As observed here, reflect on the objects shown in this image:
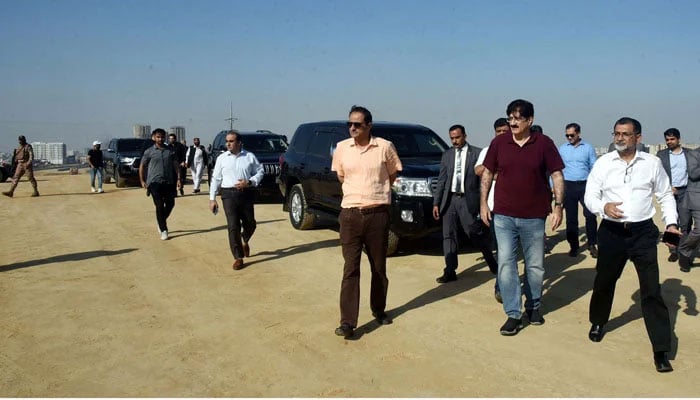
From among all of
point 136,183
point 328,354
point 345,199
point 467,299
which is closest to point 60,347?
point 328,354

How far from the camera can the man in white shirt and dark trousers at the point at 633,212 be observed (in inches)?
183

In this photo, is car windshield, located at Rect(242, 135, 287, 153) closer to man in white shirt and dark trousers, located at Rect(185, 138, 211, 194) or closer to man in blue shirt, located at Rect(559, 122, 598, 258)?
man in white shirt and dark trousers, located at Rect(185, 138, 211, 194)

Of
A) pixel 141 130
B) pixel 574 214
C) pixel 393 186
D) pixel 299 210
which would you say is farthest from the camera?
pixel 141 130

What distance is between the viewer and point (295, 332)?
17.8 feet

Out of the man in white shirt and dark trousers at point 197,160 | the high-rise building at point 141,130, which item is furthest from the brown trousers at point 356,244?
the high-rise building at point 141,130

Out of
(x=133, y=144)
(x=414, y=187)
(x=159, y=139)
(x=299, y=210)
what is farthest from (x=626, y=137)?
(x=133, y=144)

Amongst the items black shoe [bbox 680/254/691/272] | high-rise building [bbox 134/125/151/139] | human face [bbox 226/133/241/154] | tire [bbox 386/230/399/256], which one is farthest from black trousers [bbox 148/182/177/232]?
high-rise building [bbox 134/125/151/139]

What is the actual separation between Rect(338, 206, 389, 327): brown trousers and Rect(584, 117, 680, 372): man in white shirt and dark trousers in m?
1.80

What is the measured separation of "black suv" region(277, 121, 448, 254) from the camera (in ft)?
27.0

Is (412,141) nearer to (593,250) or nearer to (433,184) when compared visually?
(433,184)

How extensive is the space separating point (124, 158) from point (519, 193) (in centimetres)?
1870

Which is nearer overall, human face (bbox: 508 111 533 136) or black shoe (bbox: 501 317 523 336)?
human face (bbox: 508 111 533 136)

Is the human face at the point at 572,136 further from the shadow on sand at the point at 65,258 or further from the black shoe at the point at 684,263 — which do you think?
the shadow on sand at the point at 65,258

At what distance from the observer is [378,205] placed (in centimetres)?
538
